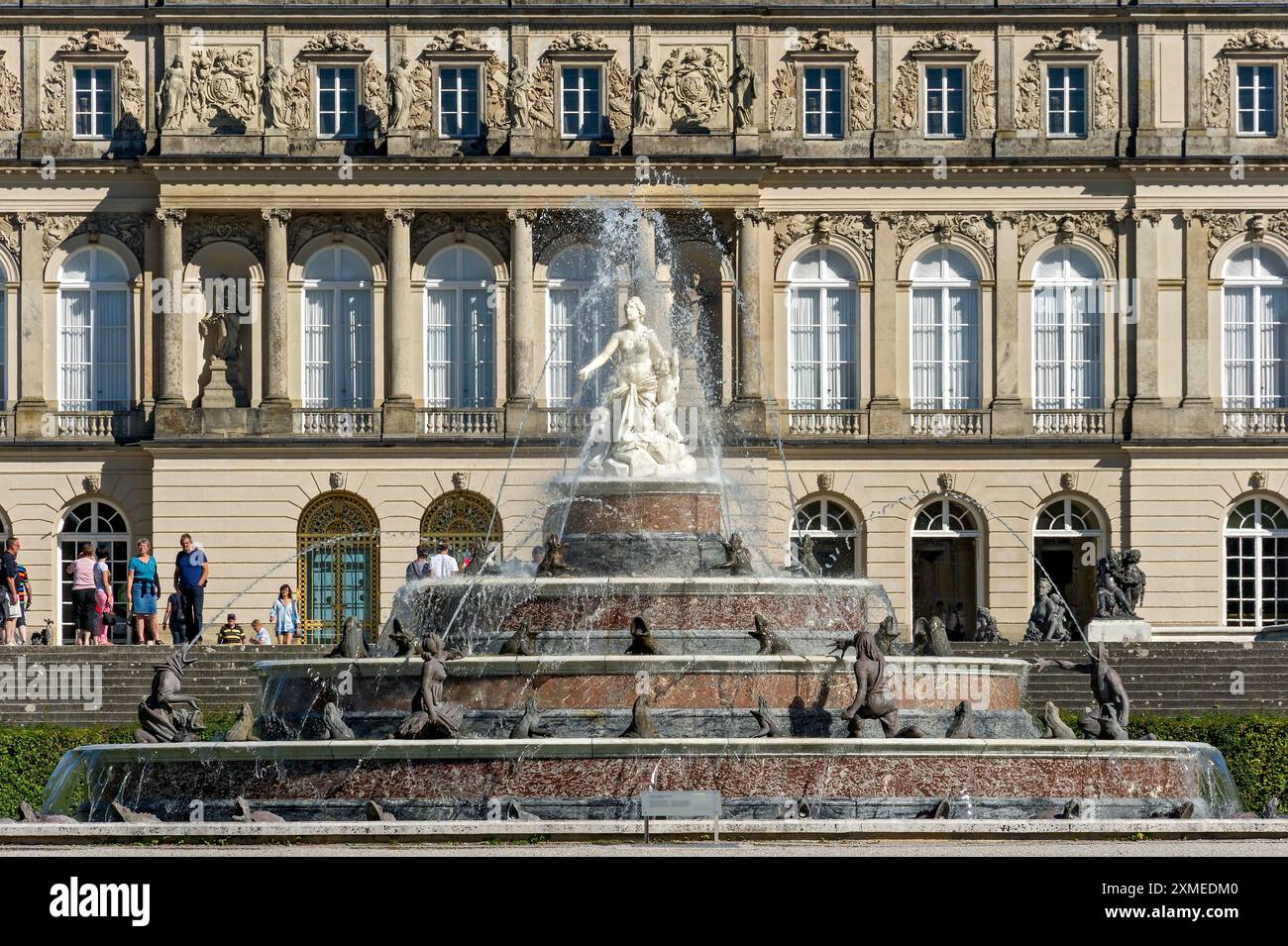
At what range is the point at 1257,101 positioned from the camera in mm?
63188

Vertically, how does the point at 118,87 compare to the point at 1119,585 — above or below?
above

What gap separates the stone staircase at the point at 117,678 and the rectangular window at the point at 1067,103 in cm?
2434

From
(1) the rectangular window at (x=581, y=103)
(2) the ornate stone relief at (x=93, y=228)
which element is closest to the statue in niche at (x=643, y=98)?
(1) the rectangular window at (x=581, y=103)

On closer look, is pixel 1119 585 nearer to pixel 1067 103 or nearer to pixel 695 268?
pixel 695 268

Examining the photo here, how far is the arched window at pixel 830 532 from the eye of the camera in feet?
202

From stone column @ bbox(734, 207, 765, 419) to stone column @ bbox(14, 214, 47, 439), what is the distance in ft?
51.2

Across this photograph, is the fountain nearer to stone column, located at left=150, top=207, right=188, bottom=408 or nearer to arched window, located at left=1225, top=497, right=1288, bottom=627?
stone column, located at left=150, top=207, right=188, bottom=408

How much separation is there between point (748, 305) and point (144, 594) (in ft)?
54.6

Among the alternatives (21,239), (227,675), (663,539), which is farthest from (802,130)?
(663,539)

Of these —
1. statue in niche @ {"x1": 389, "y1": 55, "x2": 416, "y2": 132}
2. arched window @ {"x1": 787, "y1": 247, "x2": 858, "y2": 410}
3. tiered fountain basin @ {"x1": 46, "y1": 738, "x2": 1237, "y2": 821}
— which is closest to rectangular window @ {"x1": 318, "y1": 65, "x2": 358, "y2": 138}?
statue in niche @ {"x1": 389, "y1": 55, "x2": 416, "y2": 132}

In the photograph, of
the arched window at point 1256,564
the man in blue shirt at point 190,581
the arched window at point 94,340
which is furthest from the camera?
the arched window at point 94,340

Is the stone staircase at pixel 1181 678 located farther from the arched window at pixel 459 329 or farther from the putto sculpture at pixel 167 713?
the arched window at pixel 459 329

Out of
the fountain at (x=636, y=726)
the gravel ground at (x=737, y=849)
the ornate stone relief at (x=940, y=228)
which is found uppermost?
the ornate stone relief at (x=940, y=228)

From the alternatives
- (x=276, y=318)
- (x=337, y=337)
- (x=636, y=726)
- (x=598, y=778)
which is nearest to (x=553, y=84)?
(x=337, y=337)
